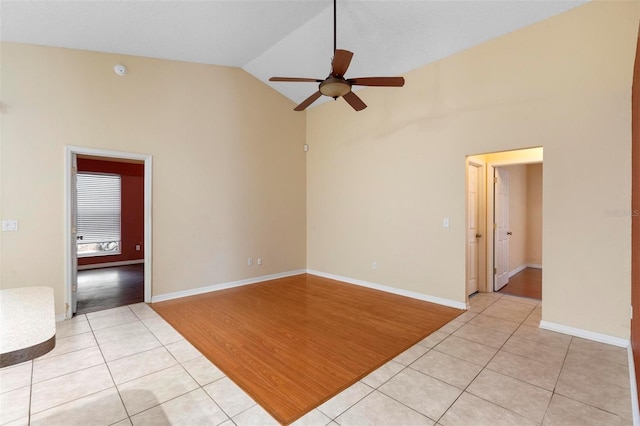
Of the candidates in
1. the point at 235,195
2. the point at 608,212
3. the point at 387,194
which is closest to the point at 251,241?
the point at 235,195

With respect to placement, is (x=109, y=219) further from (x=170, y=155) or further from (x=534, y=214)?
(x=534, y=214)

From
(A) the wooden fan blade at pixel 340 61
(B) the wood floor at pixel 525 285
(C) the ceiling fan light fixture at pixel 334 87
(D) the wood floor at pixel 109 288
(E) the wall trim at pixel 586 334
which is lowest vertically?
(D) the wood floor at pixel 109 288

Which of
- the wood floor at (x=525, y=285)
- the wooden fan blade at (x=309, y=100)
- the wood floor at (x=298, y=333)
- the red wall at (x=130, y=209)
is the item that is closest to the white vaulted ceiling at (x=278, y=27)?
the wooden fan blade at (x=309, y=100)

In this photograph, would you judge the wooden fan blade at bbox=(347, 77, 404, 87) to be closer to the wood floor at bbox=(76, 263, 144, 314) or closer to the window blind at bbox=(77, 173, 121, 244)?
the wood floor at bbox=(76, 263, 144, 314)

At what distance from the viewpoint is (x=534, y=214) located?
707cm

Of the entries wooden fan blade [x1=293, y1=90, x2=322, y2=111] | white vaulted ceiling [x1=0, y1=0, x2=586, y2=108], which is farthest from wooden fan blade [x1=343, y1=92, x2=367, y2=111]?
white vaulted ceiling [x1=0, y1=0, x2=586, y2=108]

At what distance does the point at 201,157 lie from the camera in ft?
15.9

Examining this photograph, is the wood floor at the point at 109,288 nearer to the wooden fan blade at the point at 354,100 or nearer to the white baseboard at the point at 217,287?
the white baseboard at the point at 217,287

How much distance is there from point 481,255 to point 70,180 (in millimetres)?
6134

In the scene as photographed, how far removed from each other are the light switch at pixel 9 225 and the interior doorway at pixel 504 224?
576 centimetres

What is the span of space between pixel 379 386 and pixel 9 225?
4.41m

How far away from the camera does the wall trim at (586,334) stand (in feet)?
9.64

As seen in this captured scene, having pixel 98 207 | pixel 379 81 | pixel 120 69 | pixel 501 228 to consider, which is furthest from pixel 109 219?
pixel 501 228

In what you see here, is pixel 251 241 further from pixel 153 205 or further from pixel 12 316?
pixel 12 316
